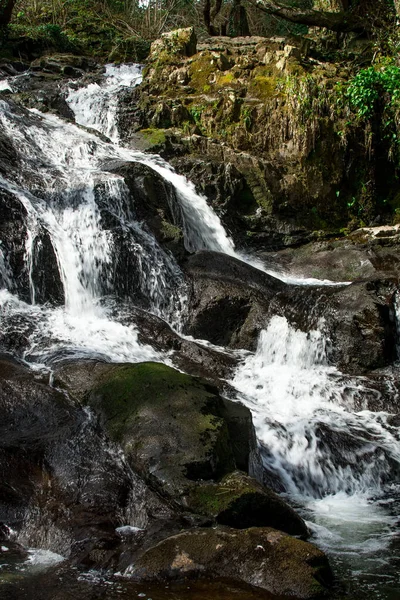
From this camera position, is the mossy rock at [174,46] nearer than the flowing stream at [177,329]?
No

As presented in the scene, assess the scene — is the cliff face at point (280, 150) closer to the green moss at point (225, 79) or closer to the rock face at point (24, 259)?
the green moss at point (225, 79)

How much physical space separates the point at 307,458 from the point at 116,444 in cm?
232

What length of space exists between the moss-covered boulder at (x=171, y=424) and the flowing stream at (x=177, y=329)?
91 centimetres

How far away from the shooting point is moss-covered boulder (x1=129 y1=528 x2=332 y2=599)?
3602 mm

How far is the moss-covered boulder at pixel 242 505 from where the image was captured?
436 centimetres

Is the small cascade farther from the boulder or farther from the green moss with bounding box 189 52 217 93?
the boulder

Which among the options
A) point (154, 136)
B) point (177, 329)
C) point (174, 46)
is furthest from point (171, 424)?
point (174, 46)

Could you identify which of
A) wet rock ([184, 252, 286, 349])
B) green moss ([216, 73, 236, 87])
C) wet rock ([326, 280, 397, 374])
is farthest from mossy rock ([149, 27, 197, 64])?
wet rock ([326, 280, 397, 374])

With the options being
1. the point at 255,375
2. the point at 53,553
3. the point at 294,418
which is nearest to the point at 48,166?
the point at 255,375

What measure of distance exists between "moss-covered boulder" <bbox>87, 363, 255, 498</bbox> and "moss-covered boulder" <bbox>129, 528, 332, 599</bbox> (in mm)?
704

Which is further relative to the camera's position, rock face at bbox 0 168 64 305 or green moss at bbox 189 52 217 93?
green moss at bbox 189 52 217 93

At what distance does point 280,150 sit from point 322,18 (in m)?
5.30

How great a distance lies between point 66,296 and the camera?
29.7ft

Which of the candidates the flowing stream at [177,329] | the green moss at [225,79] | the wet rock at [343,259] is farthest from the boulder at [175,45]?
the wet rock at [343,259]
